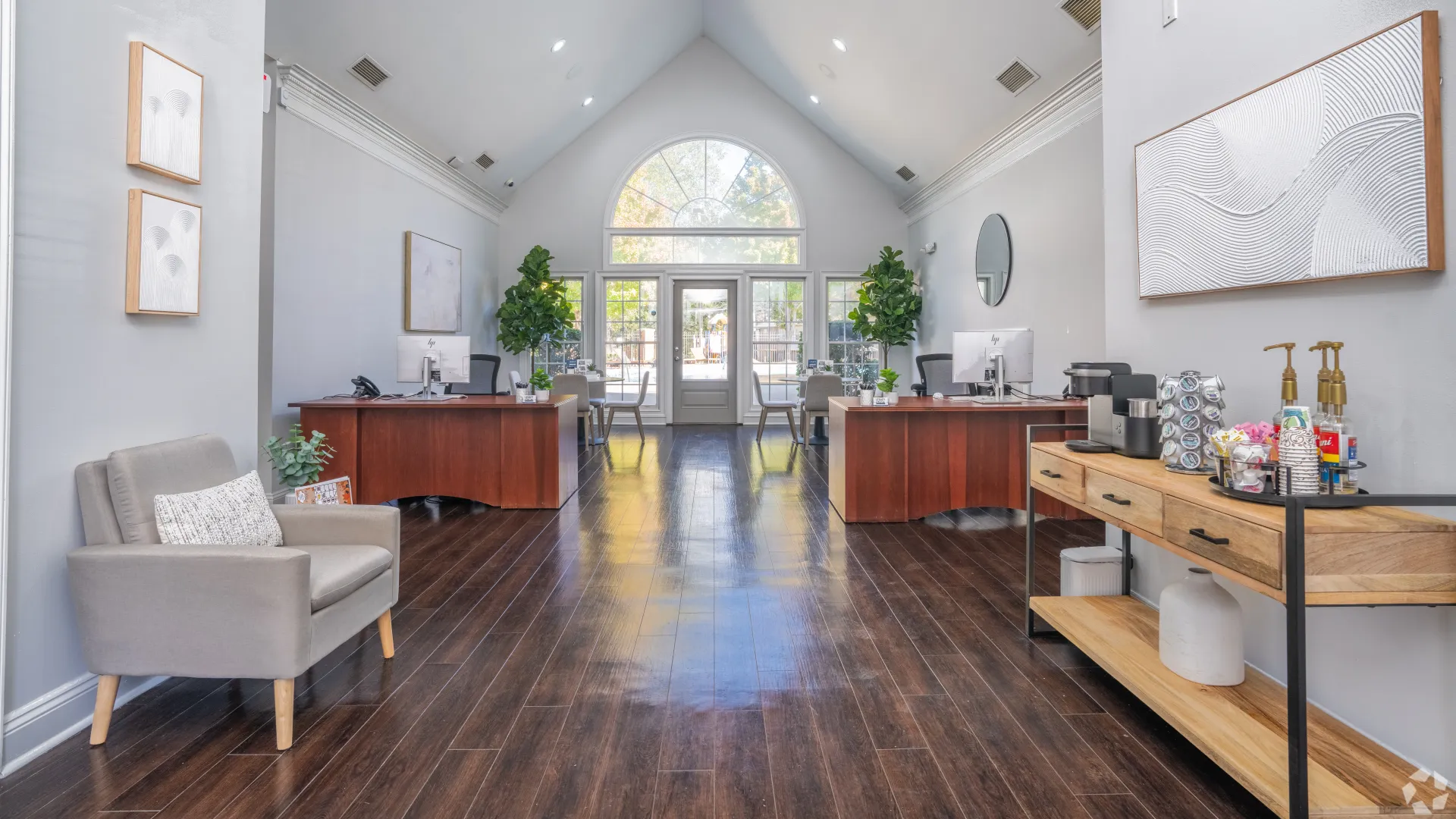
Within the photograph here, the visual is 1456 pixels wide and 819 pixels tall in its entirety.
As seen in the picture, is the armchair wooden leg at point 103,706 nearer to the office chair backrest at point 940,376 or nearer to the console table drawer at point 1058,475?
the console table drawer at point 1058,475

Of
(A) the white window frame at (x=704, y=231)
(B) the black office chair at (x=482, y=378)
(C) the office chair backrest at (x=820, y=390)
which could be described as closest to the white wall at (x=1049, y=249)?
(C) the office chair backrest at (x=820, y=390)

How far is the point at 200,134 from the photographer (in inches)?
99.9

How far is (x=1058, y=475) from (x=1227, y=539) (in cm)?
95

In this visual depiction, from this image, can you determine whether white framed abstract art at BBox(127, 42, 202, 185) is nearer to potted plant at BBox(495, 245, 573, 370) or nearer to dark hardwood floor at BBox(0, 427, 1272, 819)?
dark hardwood floor at BBox(0, 427, 1272, 819)

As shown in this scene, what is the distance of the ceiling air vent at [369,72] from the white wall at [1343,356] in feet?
16.7

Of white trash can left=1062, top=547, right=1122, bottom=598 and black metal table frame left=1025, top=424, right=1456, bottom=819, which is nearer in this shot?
black metal table frame left=1025, top=424, right=1456, bottom=819

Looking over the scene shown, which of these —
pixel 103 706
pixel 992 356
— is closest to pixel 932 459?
pixel 992 356

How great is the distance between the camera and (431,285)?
7578mm

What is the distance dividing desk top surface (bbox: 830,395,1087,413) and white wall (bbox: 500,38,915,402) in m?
5.11

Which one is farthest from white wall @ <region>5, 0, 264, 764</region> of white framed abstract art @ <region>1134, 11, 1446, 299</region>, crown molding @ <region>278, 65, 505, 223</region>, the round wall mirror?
the round wall mirror

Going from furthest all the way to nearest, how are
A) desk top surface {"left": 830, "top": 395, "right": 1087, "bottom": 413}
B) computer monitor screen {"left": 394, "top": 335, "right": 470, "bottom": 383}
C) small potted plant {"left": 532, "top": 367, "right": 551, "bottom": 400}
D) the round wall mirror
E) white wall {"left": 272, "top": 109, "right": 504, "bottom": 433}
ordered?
the round wall mirror < computer monitor screen {"left": 394, "top": 335, "right": 470, "bottom": 383} < white wall {"left": 272, "top": 109, "right": 504, "bottom": 433} < small potted plant {"left": 532, "top": 367, "right": 551, "bottom": 400} < desk top surface {"left": 830, "top": 395, "right": 1087, "bottom": 413}

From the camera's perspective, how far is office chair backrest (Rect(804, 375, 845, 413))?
7.88 metres

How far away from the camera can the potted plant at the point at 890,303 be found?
9.18 metres

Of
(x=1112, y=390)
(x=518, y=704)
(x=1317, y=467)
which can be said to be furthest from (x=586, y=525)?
(x=1317, y=467)
